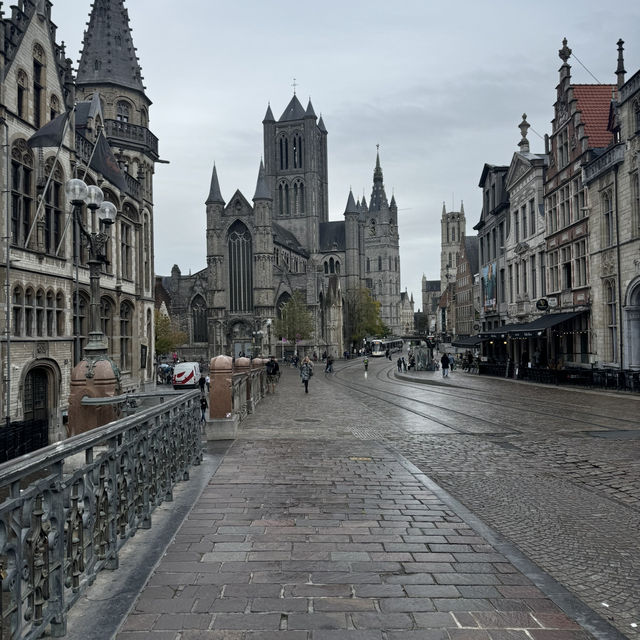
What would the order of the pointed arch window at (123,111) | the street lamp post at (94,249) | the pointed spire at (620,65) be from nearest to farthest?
1. the street lamp post at (94,249)
2. the pointed spire at (620,65)
3. the pointed arch window at (123,111)

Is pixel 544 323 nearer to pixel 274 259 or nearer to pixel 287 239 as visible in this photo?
pixel 274 259

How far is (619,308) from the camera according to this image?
24.0m

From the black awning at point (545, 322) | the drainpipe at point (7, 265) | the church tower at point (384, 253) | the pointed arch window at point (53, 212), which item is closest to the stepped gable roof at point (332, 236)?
the church tower at point (384, 253)

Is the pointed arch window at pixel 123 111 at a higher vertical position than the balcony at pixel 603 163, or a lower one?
higher

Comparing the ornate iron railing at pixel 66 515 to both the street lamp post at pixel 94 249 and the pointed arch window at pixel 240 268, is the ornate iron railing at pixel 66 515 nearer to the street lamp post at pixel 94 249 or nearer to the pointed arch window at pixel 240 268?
the street lamp post at pixel 94 249

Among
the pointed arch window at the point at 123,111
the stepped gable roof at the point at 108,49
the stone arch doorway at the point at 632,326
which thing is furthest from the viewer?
the pointed arch window at the point at 123,111

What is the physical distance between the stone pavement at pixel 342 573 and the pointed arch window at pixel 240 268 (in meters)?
73.0

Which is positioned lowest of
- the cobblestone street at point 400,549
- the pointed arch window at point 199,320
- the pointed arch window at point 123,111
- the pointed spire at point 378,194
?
the cobblestone street at point 400,549

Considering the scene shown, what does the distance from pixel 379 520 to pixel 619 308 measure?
21479 mm

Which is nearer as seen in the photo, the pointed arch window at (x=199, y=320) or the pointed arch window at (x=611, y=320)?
the pointed arch window at (x=611, y=320)

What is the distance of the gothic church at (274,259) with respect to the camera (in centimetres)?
7869

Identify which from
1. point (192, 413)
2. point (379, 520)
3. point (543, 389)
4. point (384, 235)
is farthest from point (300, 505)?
A: point (384, 235)

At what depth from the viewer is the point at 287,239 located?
97.8 meters

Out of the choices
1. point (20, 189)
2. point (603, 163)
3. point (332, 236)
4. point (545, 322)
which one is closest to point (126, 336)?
point (20, 189)
